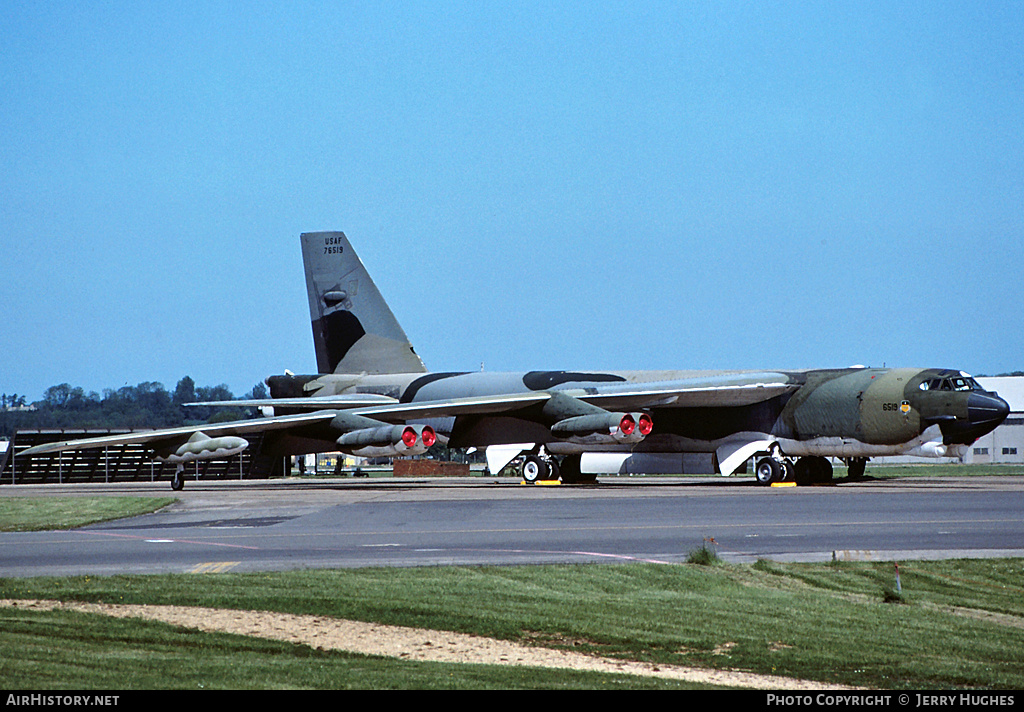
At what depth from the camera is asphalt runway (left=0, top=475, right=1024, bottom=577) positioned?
1470cm

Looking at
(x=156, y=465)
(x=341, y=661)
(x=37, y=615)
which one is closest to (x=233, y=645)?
(x=341, y=661)

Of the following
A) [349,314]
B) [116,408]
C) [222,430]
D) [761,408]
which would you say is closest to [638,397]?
[761,408]

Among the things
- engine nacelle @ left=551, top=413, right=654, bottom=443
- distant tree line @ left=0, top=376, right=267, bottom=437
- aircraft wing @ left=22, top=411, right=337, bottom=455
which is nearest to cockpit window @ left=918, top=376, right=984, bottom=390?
engine nacelle @ left=551, top=413, right=654, bottom=443

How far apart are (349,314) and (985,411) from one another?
21777 millimetres

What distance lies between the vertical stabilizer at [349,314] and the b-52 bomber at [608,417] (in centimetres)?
9

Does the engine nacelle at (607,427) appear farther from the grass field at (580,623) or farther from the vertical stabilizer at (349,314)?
the grass field at (580,623)

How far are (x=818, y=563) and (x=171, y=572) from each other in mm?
7474

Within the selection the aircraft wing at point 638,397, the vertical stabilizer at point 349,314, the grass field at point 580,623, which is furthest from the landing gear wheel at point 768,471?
the grass field at point 580,623

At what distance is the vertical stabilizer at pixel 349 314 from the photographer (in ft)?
137

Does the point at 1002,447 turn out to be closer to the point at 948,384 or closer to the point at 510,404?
the point at 948,384

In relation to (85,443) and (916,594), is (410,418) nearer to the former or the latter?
(85,443)

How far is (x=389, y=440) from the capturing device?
33.5 metres

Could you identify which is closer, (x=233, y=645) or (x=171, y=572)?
(x=233, y=645)

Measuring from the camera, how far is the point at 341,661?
343 inches
